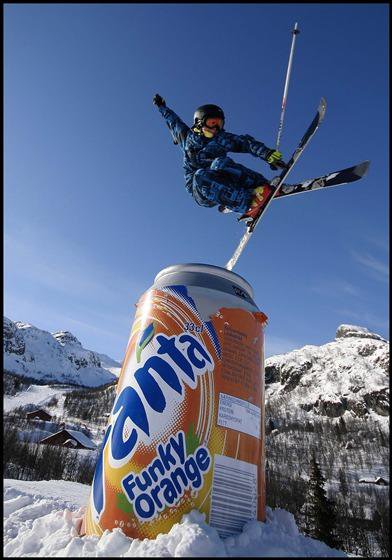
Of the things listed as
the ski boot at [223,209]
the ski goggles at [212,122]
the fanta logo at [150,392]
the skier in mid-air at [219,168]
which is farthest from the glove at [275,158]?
the fanta logo at [150,392]

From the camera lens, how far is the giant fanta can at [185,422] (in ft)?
11.9

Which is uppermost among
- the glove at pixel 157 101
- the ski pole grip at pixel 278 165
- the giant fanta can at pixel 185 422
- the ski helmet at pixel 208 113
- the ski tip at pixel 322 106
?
the glove at pixel 157 101

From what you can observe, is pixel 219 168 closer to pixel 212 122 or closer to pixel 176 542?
pixel 212 122

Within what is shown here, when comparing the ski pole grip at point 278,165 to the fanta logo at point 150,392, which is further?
the ski pole grip at point 278,165

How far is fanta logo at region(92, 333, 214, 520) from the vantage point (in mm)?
3908

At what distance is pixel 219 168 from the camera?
7.32 metres

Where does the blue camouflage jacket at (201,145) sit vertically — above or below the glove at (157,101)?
below

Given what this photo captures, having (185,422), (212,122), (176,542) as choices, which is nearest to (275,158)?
(212,122)

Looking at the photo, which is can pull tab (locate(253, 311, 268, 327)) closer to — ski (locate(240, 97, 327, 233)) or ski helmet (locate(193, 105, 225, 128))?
ski (locate(240, 97, 327, 233))

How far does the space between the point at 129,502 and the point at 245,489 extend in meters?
1.15

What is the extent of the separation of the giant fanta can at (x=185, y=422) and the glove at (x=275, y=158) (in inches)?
126

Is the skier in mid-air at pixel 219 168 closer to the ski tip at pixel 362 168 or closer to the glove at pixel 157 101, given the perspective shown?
the glove at pixel 157 101

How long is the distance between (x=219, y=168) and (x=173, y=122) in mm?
1828

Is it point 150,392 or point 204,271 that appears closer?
point 150,392
